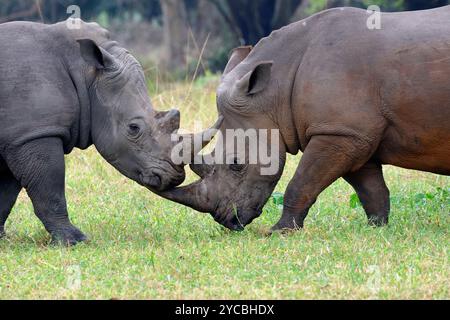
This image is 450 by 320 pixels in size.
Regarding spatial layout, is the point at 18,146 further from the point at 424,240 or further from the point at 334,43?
the point at 424,240

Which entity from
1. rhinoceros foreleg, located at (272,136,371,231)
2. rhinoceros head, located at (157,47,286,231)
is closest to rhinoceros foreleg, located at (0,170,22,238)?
rhinoceros head, located at (157,47,286,231)

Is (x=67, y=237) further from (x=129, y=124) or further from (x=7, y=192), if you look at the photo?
(x=129, y=124)

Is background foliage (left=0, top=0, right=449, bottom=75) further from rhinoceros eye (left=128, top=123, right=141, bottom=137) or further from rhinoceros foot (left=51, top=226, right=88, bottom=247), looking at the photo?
rhinoceros foot (left=51, top=226, right=88, bottom=247)

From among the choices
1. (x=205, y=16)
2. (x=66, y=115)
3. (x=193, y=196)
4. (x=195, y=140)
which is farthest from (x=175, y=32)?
(x=66, y=115)

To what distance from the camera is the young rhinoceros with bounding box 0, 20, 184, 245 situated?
286 inches

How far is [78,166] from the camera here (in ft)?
37.1

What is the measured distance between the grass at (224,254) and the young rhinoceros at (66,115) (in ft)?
1.59

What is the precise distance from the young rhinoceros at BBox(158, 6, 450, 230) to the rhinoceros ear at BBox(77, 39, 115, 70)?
101cm

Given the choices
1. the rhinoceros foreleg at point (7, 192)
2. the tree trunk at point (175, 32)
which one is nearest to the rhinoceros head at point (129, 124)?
the rhinoceros foreleg at point (7, 192)

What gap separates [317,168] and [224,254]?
3.90 ft

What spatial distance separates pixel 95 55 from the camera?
7.56 metres

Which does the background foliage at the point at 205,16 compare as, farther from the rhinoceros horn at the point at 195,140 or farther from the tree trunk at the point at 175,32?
the rhinoceros horn at the point at 195,140

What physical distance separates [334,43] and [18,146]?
2.47 m
